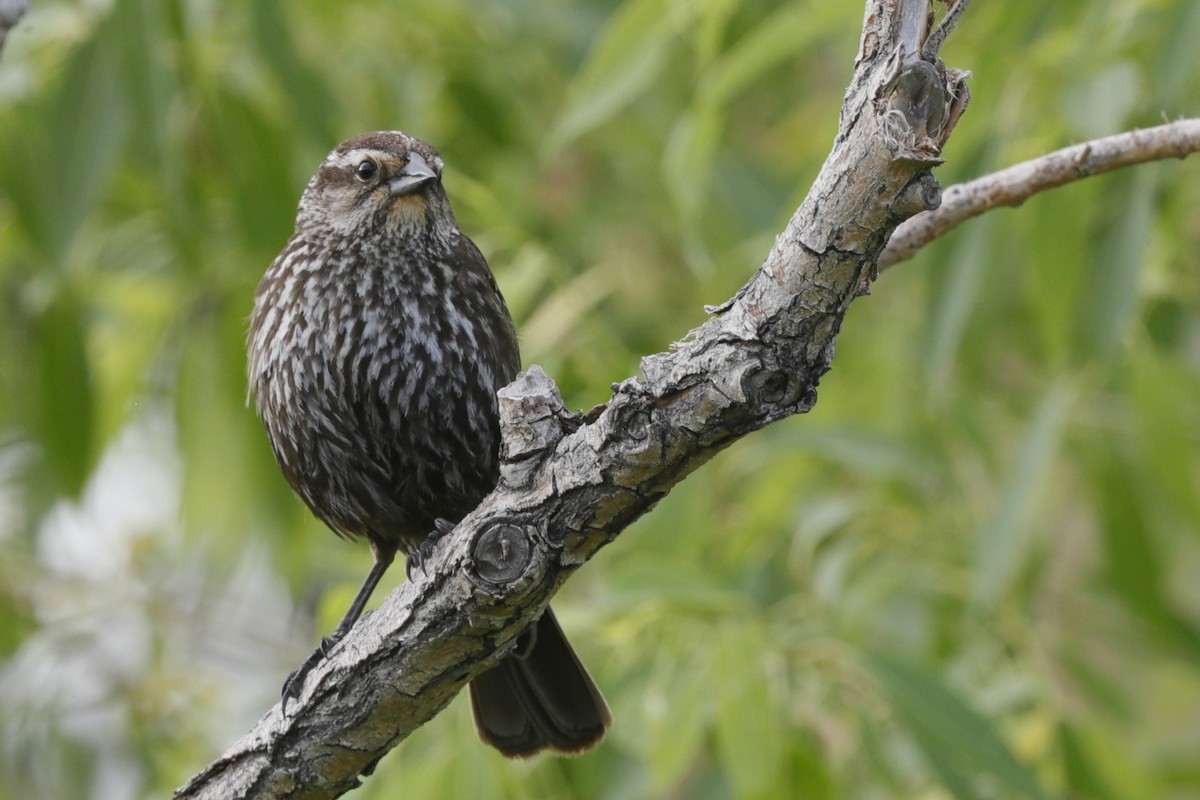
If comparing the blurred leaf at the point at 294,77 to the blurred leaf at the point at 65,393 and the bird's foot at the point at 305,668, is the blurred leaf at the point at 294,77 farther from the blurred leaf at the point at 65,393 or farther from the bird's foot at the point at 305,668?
the bird's foot at the point at 305,668

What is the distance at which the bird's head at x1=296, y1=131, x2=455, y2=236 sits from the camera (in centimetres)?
368

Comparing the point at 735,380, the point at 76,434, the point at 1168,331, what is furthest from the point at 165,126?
the point at 1168,331

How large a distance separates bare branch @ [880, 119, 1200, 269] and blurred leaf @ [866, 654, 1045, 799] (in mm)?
1148

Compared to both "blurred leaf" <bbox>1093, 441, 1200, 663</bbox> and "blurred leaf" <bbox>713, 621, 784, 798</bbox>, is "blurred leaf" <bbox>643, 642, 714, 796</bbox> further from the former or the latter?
"blurred leaf" <bbox>1093, 441, 1200, 663</bbox>

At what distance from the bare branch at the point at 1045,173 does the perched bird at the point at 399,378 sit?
1038mm

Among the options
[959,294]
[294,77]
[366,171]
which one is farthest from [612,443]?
[294,77]

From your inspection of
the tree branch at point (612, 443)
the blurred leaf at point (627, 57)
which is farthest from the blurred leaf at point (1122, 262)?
the tree branch at point (612, 443)

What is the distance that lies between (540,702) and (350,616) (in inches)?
20.9

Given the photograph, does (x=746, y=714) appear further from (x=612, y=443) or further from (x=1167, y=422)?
(x=1167, y=422)

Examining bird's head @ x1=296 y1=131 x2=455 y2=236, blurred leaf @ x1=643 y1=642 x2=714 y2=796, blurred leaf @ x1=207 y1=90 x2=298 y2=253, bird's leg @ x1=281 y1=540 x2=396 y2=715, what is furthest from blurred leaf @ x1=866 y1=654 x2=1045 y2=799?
blurred leaf @ x1=207 y1=90 x2=298 y2=253

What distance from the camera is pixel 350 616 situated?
377 centimetres

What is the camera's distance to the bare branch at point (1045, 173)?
2754 millimetres

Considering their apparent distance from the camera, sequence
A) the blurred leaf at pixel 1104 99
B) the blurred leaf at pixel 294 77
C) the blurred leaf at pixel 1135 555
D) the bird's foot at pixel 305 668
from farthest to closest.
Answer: the blurred leaf at pixel 1135 555
the blurred leaf at pixel 294 77
the blurred leaf at pixel 1104 99
the bird's foot at pixel 305 668

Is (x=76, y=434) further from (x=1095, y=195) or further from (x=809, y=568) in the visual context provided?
(x=1095, y=195)
